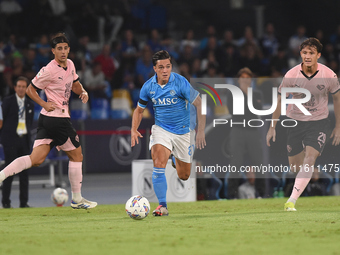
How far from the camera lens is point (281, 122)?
11.0m

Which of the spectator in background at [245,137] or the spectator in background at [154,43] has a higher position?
the spectator in background at [154,43]

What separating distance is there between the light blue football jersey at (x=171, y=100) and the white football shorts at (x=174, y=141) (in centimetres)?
7

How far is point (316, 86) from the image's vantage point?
9.35 m

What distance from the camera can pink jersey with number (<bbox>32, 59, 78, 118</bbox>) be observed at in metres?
9.09

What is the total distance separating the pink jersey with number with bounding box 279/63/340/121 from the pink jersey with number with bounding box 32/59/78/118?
3324mm

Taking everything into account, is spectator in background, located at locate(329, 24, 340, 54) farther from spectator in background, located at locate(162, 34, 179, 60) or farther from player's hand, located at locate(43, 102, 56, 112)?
player's hand, located at locate(43, 102, 56, 112)

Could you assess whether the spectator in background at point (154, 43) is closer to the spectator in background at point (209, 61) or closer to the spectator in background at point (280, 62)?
the spectator in background at point (209, 61)

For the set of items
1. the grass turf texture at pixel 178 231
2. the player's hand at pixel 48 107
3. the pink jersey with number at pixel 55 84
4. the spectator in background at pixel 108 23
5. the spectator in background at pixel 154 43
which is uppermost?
the spectator in background at pixel 108 23

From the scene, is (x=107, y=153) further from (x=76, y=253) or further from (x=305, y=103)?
(x=76, y=253)

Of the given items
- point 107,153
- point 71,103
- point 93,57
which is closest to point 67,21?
point 93,57

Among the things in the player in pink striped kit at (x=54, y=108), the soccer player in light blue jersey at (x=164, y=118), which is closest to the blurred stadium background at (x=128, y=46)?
the player in pink striped kit at (x=54, y=108)

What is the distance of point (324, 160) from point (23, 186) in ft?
17.5

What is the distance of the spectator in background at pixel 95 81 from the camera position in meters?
17.9

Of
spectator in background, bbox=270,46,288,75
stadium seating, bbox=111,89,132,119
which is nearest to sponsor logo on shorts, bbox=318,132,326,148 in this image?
stadium seating, bbox=111,89,132,119
